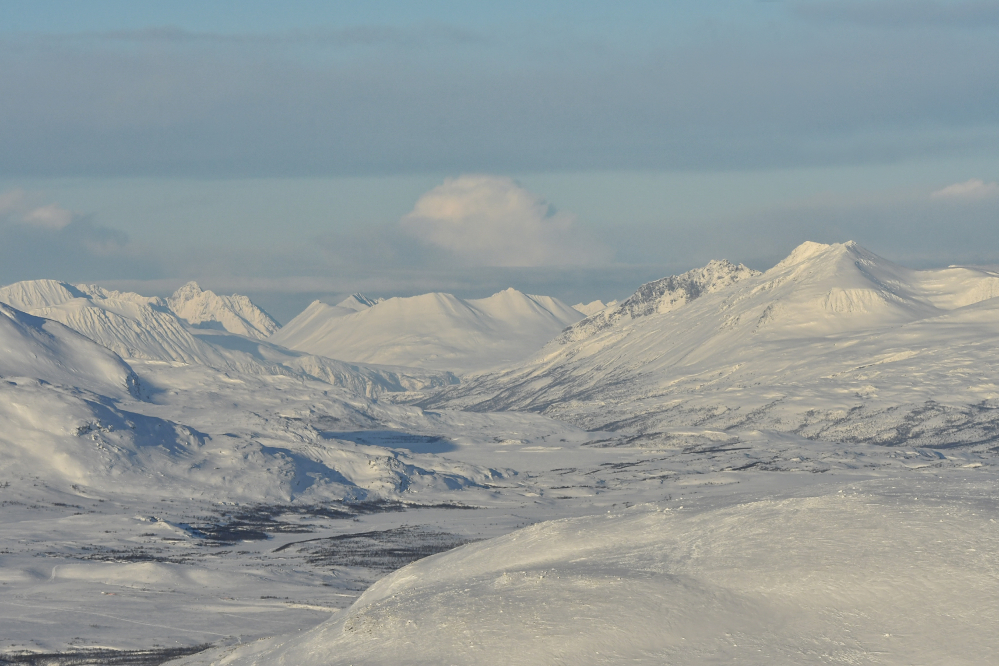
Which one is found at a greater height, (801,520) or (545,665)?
(801,520)

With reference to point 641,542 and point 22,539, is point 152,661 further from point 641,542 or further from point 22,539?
point 22,539

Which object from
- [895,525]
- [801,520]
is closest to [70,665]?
[801,520]

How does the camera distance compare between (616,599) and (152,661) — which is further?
(152,661)

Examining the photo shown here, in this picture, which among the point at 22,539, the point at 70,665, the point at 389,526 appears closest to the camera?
the point at 70,665

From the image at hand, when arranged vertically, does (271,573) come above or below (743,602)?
below

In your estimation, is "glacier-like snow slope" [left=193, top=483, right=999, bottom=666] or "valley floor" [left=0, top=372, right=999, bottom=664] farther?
"valley floor" [left=0, top=372, right=999, bottom=664]

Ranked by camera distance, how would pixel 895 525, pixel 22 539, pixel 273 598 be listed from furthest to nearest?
pixel 22 539 < pixel 273 598 < pixel 895 525

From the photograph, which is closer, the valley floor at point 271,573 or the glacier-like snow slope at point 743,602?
the glacier-like snow slope at point 743,602

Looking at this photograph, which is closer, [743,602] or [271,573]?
[743,602]
